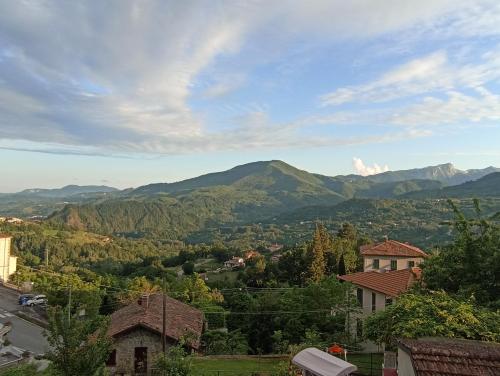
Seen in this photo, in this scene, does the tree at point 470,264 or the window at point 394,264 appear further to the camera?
the window at point 394,264

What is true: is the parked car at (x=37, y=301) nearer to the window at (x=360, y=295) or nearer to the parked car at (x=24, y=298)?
the parked car at (x=24, y=298)

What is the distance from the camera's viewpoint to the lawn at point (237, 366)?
19.2 metres

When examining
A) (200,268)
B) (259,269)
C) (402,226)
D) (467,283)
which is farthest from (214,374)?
(402,226)

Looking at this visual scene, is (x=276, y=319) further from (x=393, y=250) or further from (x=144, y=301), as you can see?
(x=393, y=250)

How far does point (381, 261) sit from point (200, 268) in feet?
178

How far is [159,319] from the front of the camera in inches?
979

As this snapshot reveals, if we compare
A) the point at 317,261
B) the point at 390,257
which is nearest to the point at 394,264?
the point at 390,257

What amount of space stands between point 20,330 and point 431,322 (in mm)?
39928

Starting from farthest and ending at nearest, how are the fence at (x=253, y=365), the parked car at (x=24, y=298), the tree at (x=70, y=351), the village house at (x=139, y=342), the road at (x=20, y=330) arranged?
the parked car at (x=24, y=298) → the road at (x=20, y=330) → the village house at (x=139, y=342) → the fence at (x=253, y=365) → the tree at (x=70, y=351)

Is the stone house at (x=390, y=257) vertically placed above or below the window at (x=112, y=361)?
above

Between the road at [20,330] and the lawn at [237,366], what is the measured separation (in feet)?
40.5

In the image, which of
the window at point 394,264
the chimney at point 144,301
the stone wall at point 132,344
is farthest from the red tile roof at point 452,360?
the window at point 394,264

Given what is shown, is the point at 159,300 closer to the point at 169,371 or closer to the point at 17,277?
the point at 169,371

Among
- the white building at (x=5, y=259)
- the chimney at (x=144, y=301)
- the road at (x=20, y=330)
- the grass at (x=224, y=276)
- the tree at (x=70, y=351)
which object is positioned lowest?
the grass at (x=224, y=276)
